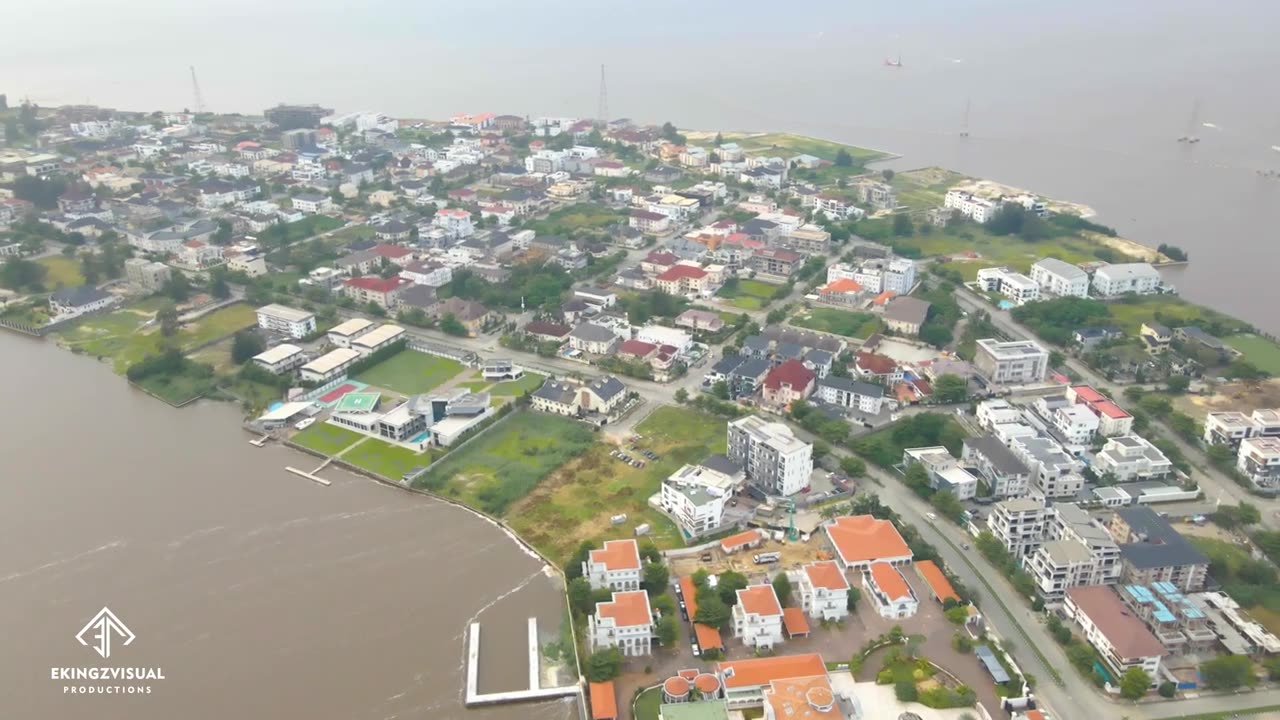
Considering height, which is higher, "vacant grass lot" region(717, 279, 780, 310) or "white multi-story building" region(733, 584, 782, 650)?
"vacant grass lot" region(717, 279, 780, 310)

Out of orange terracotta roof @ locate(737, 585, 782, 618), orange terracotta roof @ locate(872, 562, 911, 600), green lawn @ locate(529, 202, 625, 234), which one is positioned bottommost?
orange terracotta roof @ locate(872, 562, 911, 600)

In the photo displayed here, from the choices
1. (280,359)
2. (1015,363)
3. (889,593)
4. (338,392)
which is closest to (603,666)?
(889,593)

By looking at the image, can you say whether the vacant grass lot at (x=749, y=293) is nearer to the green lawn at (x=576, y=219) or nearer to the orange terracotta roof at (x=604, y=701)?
the green lawn at (x=576, y=219)

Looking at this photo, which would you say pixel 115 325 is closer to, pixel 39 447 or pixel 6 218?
pixel 39 447

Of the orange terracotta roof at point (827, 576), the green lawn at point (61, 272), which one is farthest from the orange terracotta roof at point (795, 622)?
the green lawn at point (61, 272)

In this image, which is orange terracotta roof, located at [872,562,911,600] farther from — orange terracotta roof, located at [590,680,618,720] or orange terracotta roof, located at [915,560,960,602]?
orange terracotta roof, located at [590,680,618,720]

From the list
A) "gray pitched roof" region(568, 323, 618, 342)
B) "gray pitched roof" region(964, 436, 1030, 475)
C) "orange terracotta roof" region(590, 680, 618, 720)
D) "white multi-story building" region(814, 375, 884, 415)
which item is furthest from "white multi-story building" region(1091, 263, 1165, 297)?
"orange terracotta roof" region(590, 680, 618, 720)

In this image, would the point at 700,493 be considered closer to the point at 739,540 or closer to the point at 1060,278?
the point at 739,540

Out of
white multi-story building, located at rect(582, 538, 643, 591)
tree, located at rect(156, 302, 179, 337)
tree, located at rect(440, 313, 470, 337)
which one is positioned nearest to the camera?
white multi-story building, located at rect(582, 538, 643, 591)
